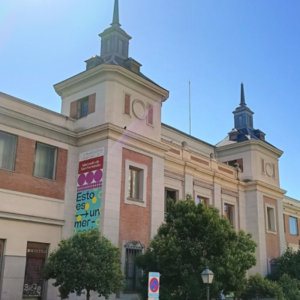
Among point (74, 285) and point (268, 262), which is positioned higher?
point (268, 262)

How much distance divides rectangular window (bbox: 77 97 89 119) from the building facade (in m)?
0.06

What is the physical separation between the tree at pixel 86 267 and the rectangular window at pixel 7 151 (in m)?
4.97

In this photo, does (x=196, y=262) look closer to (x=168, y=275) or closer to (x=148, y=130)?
(x=168, y=275)

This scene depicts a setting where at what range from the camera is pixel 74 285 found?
15508mm

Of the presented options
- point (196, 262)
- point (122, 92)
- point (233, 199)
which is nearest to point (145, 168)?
point (122, 92)

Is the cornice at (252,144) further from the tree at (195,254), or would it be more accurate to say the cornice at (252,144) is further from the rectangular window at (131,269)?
the rectangular window at (131,269)

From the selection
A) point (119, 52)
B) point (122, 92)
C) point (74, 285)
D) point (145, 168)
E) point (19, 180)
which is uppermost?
point (119, 52)

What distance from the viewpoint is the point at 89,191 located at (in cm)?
2073

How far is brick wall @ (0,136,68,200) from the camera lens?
18.9m

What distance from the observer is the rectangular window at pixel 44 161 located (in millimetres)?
20344

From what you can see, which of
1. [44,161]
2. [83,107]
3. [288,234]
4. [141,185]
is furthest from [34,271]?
[288,234]

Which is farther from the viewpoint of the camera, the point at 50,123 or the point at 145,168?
the point at 145,168

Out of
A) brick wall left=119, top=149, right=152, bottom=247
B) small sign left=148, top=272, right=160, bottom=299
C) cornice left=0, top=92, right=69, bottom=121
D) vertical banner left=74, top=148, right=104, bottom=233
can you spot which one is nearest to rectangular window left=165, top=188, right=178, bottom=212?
brick wall left=119, top=149, right=152, bottom=247

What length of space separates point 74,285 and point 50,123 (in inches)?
331
